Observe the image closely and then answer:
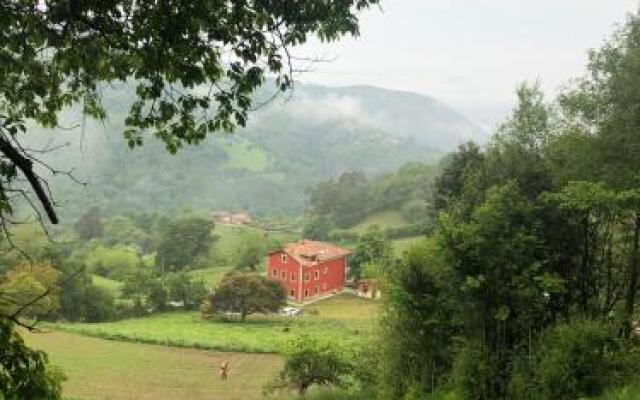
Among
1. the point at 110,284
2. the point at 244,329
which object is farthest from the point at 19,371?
the point at 110,284

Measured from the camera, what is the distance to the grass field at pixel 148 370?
30391 millimetres

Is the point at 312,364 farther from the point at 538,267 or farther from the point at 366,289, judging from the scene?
the point at 366,289

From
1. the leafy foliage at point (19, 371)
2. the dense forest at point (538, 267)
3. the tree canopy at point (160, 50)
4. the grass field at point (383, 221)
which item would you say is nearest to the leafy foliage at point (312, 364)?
the dense forest at point (538, 267)

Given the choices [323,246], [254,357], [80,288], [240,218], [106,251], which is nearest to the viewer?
[254,357]

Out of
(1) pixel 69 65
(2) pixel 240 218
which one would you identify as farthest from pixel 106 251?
(1) pixel 69 65

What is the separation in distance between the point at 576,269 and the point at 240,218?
129m

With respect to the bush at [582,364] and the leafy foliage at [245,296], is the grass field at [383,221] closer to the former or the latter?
the leafy foliage at [245,296]

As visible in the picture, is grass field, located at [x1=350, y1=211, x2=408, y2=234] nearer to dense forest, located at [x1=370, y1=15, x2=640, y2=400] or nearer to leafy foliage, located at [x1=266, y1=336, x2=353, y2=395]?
leafy foliage, located at [x1=266, y1=336, x2=353, y2=395]

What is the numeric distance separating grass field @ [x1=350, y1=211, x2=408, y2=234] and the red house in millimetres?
35979

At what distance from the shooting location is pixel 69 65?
6562 mm

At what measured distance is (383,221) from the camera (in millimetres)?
116312

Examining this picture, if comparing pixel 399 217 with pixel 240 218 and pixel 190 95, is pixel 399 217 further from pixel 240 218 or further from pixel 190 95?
pixel 190 95

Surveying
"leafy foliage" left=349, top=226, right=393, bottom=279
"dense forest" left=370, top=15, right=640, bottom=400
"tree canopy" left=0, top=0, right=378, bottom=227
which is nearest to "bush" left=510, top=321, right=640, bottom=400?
"dense forest" left=370, top=15, right=640, bottom=400

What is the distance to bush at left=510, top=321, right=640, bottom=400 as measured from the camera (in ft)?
46.2
